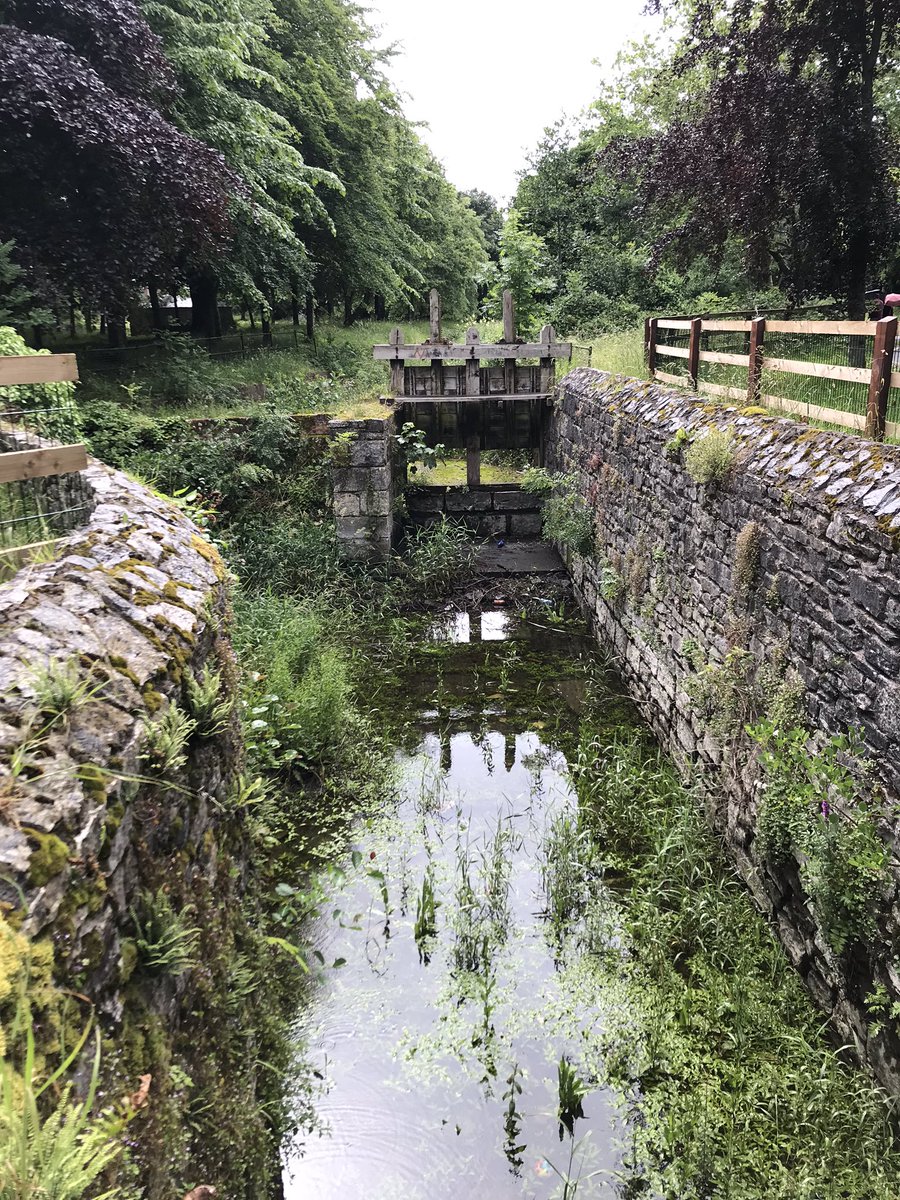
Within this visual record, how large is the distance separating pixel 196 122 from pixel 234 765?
13515mm

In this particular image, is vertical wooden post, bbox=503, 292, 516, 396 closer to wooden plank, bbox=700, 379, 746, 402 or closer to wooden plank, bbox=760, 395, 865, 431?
wooden plank, bbox=700, 379, 746, 402

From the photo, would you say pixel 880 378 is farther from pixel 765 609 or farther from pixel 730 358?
pixel 730 358

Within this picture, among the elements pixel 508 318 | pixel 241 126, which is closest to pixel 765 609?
pixel 508 318

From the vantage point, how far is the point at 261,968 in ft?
10.6

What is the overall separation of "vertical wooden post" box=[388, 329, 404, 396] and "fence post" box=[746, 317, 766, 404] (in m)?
6.35

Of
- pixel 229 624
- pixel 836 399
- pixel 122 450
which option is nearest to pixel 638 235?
pixel 122 450

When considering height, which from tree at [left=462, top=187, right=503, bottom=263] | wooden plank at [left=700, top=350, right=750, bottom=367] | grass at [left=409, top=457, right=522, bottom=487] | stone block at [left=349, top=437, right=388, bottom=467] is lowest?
grass at [left=409, top=457, right=522, bottom=487]

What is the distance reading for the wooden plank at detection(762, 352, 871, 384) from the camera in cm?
405

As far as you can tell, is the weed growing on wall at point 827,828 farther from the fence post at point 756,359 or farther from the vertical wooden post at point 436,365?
the vertical wooden post at point 436,365

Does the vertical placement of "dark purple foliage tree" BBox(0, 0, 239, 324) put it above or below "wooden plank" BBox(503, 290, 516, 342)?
above

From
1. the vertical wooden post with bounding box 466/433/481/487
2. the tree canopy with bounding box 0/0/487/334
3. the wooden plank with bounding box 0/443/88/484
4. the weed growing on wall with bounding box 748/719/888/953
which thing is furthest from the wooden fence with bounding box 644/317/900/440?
the tree canopy with bounding box 0/0/487/334

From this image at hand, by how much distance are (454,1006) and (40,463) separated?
10.7ft

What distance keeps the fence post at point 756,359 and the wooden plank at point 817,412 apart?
0.26 feet

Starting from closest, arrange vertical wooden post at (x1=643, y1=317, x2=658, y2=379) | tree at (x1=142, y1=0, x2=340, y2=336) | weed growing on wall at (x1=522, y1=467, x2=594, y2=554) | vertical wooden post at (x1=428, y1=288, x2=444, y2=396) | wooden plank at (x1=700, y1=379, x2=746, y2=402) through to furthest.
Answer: wooden plank at (x1=700, y1=379, x2=746, y2=402)
vertical wooden post at (x1=643, y1=317, x2=658, y2=379)
weed growing on wall at (x1=522, y1=467, x2=594, y2=554)
vertical wooden post at (x1=428, y1=288, x2=444, y2=396)
tree at (x1=142, y1=0, x2=340, y2=336)
